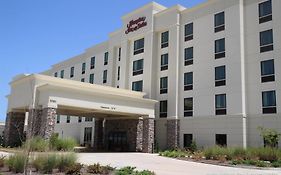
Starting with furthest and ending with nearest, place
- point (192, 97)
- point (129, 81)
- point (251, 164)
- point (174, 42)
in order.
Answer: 1. point (129, 81)
2. point (174, 42)
3. point (192, 97)
4. point (251, 164)

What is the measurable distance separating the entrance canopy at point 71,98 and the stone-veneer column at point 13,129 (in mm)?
711

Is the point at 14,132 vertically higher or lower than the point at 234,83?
lower

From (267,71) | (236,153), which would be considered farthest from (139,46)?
(236,153)

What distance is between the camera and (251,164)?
21.3 metres

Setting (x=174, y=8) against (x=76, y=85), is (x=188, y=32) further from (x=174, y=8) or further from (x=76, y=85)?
(x=76, y=85)

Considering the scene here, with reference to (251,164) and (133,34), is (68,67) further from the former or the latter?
(251,164)

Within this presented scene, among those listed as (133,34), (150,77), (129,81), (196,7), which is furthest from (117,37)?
(196,7)

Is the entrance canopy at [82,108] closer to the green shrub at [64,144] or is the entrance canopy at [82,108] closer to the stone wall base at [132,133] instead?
the stone wall base at [132,133]

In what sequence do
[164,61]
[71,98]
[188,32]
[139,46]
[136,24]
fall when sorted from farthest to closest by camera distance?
[136,24], [139,46], [164,61], [188,32], [71,98]

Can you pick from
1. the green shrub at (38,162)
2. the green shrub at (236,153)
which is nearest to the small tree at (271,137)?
the green shrub at (236,153)

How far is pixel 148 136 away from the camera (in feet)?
113

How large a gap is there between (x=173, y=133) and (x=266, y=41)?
13.6 metres

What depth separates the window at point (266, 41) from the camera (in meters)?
29.1

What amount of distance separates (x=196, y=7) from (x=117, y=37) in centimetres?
1490
